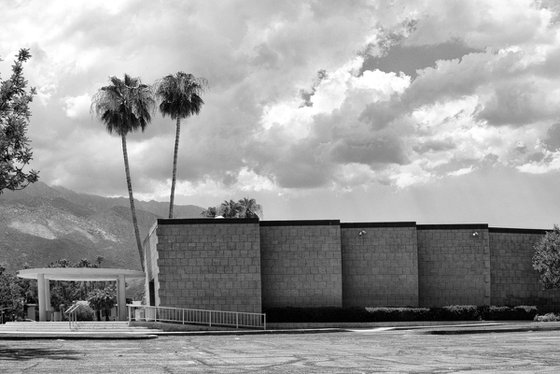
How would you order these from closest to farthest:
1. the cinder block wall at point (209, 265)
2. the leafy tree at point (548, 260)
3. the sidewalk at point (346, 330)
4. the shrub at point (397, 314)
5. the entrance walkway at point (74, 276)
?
the sidewalk at point (346, 330) < the cinder block wall at point (209, 265) < the shrub at point (397, 314) < the leafy tree at point (548, 260) < the entrance walkway at point (74, 276)

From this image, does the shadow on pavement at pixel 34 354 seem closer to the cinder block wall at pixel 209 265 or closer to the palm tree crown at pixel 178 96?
the cinder block wall at pixel 209 265

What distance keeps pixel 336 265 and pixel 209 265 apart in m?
6.85

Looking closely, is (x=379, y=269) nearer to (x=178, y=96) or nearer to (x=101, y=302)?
(x=178, y=96)

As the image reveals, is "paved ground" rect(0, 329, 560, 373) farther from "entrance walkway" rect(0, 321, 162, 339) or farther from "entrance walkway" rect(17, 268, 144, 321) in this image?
"entrance walkway" rect(17, 268, 144, 321)

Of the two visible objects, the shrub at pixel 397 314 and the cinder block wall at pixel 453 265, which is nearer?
the shrub at pixel 397 314

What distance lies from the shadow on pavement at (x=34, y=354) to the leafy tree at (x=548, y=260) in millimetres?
31288

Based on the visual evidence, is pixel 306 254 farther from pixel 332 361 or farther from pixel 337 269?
pixel 332 361

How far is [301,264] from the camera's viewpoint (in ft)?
143

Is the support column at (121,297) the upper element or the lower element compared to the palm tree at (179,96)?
lower

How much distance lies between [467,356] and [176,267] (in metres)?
23.8

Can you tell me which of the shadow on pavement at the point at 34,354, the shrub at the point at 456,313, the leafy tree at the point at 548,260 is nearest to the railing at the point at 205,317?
the shrub at the point at 456,313

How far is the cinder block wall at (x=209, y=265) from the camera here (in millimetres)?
41438

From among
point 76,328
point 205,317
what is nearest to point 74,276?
point 76,328

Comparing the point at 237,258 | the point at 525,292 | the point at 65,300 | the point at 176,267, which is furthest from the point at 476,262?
the point at 65,300
